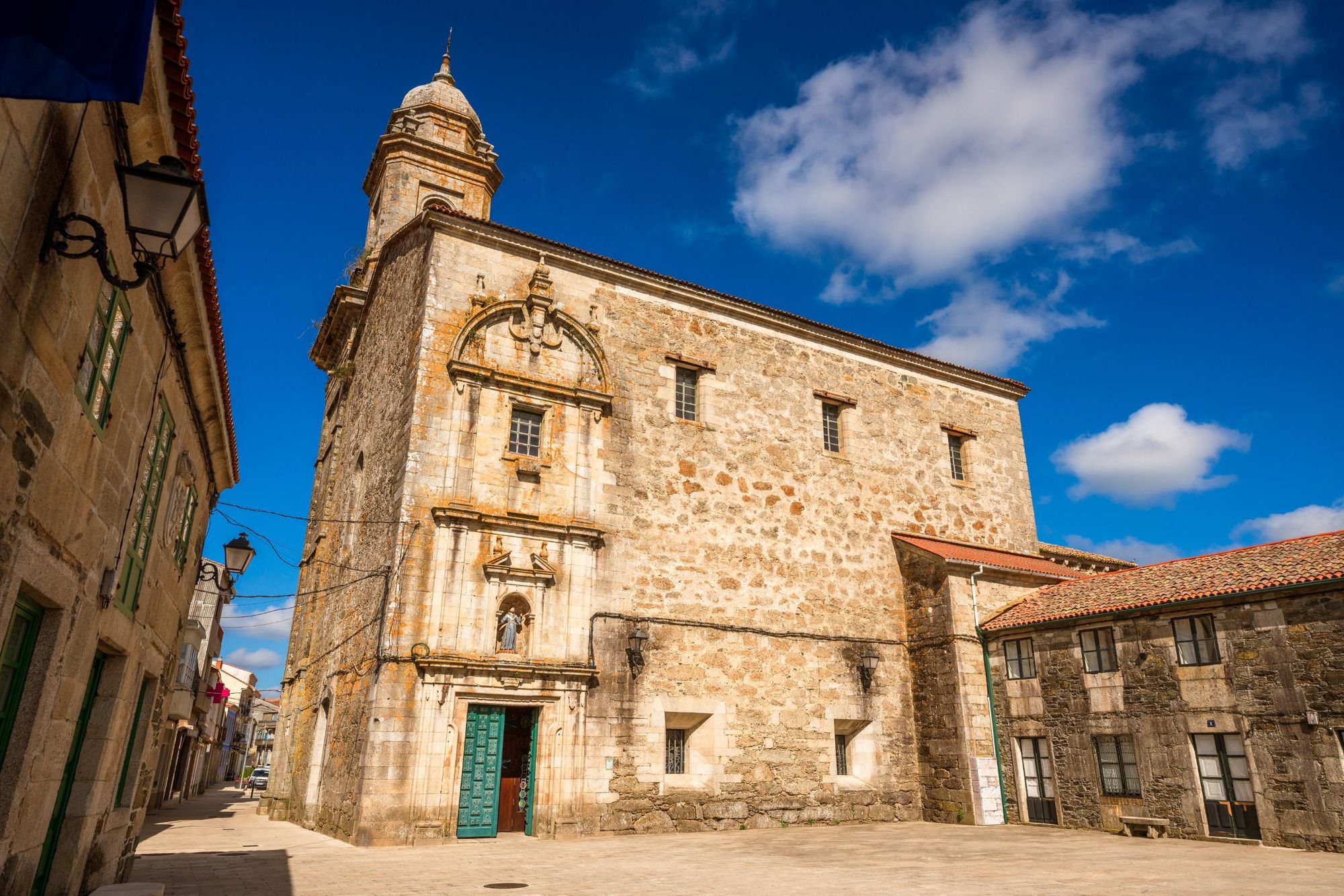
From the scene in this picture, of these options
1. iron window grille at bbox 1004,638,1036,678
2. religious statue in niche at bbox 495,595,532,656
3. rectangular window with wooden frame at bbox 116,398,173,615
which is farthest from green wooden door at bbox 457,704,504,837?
iron window grille at bbox 1004,638,1036,678

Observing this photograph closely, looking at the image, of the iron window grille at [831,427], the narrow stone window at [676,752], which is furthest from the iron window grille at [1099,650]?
the narrow stone window at [676,752]

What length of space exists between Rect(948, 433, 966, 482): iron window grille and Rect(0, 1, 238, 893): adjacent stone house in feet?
57.1

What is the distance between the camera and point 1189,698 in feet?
45.9

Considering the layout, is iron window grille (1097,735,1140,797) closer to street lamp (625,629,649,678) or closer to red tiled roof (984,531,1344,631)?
red tiled roof (984,531,1344,631)

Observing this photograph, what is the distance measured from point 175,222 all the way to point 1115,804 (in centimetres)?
1670

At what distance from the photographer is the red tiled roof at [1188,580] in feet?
43.9

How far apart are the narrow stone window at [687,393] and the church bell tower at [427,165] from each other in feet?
28.5

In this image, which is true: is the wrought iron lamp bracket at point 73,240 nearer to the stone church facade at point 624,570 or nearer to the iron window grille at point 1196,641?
the stone church facade at point 624,570

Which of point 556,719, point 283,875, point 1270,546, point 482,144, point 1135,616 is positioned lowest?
point 283,875

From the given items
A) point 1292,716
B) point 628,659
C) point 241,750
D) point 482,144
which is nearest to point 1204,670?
point 1292,716

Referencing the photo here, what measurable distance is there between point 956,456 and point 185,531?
1762cm

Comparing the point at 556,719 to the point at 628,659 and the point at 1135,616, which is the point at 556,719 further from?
the point at 1135,616

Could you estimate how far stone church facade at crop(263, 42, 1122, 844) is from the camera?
45.0 feet

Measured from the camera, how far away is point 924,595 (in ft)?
59.8
